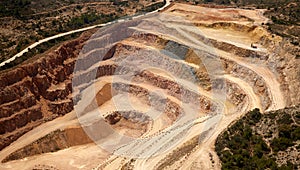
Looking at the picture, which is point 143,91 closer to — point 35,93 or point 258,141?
point 35,93

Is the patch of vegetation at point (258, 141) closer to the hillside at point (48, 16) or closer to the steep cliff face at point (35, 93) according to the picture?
the steep cliff face at point (35, 93)

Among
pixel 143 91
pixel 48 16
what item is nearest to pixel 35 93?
pixel 143 91

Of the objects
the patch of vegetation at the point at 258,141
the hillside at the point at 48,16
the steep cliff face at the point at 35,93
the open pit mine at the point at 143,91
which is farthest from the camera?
the hillside at the point at 48,16

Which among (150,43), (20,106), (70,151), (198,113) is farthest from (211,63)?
(20,106)

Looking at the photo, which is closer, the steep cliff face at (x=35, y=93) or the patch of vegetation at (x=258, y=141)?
the patch of vegetation at (x=258, y=141)

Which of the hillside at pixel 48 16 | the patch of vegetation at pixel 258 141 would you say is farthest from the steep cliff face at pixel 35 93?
the patch of vegetation at pixel 258 141
